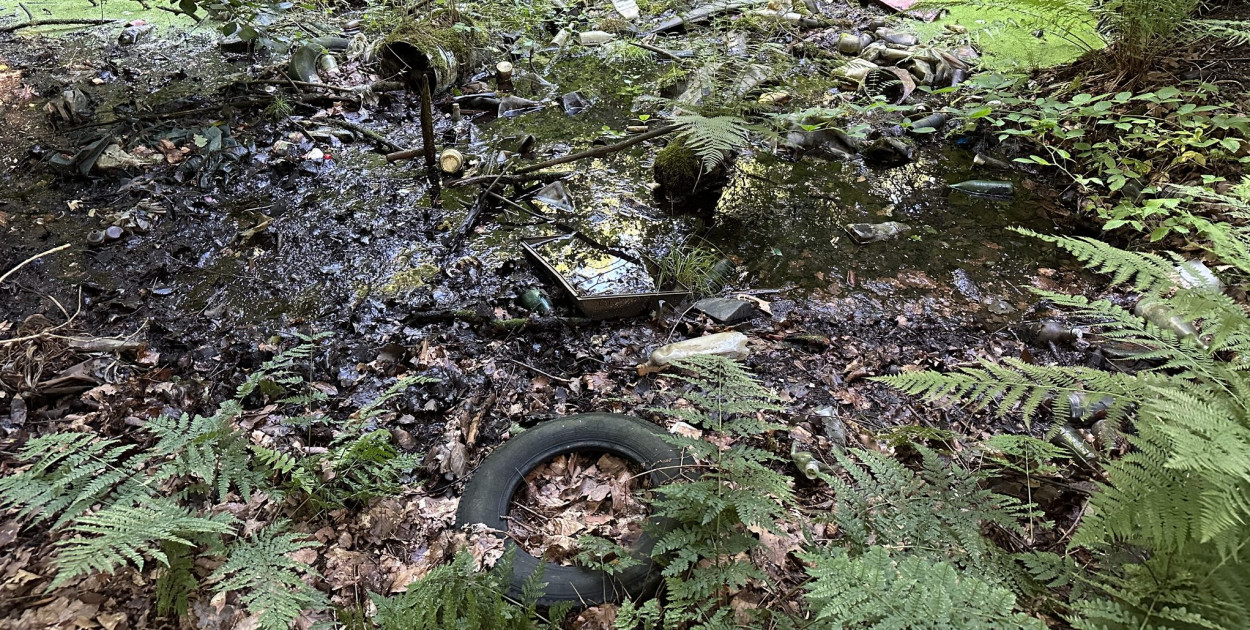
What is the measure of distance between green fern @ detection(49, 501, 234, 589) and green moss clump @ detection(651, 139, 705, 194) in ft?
9.43

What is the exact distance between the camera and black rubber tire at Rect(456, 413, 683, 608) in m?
1.73

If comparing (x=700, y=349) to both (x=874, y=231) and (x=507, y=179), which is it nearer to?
(x=874, y=231)

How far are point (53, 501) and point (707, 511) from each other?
173 centimetres

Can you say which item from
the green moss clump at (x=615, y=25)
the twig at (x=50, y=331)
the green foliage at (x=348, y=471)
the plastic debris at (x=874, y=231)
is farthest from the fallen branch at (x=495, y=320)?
the green moss clump at (x=615, y=25)

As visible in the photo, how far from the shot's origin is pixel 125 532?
4.94 ft

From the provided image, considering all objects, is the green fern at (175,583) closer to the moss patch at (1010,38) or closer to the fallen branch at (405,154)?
the fallen branch at (405,154)

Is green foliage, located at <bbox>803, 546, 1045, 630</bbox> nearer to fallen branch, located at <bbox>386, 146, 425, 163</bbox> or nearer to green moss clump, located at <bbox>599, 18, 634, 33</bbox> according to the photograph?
fallen branch, located at <bbox>386, 146, 425, 163</bbox>

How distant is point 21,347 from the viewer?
258cm

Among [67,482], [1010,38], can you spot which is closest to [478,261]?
[67,482]

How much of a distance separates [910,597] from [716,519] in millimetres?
542

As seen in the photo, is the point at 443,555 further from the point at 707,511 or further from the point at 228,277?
the point at 228,277

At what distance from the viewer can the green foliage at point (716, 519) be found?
155cm

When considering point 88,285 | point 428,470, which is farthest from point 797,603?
point 88,285

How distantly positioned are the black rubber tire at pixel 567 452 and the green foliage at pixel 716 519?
0.40ft
